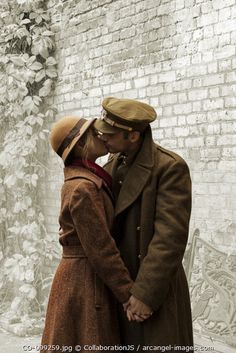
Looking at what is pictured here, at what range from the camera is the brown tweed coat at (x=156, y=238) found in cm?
272

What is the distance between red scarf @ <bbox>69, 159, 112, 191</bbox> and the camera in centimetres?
291

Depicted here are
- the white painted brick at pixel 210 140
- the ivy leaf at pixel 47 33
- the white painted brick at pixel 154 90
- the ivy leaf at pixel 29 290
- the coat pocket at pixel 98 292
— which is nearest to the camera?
the coat pocket at pixel 98 292

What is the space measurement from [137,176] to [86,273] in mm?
522

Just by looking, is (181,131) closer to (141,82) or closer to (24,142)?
(141,82)

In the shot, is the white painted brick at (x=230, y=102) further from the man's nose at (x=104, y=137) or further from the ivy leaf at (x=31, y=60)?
the ivy leaf at (x=31, y=60)

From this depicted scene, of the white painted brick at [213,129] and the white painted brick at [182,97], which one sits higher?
the white painted brick at [182,97]

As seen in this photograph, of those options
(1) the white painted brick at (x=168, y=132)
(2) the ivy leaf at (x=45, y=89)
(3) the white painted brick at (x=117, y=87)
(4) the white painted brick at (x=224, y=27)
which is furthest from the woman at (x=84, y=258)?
(2) the ivy leaf at (x=45, y=89)

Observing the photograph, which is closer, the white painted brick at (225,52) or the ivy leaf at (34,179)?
the white painted brick at (225,52)

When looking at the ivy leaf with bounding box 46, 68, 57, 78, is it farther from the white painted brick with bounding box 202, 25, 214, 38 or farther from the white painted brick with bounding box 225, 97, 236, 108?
the white painted brick with bounding box 225, 97, 236, 108

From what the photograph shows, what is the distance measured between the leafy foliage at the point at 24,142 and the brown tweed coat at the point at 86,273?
3410 millimetres

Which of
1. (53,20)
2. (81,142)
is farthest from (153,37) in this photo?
(81,142)

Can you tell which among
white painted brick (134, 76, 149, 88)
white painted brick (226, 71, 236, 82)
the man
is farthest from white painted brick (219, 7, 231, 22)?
the man

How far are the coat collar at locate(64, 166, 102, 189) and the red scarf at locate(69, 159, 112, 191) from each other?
0.02 metres

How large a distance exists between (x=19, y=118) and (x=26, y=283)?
1811 millimetres
